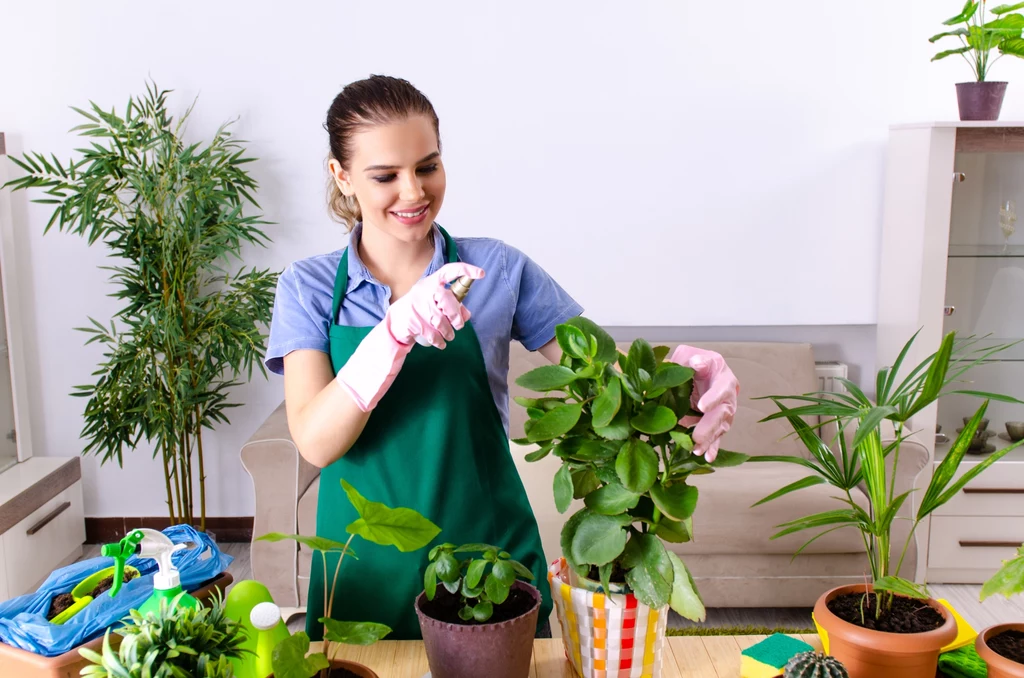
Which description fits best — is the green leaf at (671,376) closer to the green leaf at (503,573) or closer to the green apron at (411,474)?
the green leaf at (503,573)

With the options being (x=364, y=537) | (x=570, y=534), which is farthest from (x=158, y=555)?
(x=570, y=534)

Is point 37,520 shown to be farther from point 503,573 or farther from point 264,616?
point 503,573

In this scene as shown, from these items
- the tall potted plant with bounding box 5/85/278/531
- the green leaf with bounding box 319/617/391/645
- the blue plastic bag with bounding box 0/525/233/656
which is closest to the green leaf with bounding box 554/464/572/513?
the green leaf with bounding box 319/617/391/645

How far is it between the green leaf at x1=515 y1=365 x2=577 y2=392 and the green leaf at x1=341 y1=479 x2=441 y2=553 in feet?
0.59

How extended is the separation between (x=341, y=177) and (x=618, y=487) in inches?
28.6

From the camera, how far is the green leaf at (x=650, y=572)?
3.08 ft

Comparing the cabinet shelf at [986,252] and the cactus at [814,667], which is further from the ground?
the cabinet shelf at [986,252]

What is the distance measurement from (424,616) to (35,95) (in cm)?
312

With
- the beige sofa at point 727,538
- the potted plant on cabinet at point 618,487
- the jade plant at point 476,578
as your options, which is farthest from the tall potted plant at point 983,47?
the jade plant at point 476,578

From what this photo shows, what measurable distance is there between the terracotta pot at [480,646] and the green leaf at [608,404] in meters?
0.21

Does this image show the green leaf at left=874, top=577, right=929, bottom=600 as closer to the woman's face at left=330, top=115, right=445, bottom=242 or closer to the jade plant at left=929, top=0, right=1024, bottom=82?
the woman's face at left=330, top=115, right=445, bottom=242

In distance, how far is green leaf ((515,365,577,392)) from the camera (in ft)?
3.10

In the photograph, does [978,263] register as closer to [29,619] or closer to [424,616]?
[424,616]

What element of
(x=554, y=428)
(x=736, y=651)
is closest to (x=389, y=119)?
(x=554, y=428)
